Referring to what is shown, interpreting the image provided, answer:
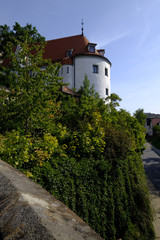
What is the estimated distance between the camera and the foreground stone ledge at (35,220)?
1054mm

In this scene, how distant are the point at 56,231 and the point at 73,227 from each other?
160 millimetres

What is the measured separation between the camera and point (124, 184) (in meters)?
7.07

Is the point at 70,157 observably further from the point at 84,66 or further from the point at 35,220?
the point at 84,66

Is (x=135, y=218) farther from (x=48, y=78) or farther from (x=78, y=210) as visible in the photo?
(x=48, y=78)

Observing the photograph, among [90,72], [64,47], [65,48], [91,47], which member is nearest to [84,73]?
[90,72]

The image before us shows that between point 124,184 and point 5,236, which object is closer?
point 5,236

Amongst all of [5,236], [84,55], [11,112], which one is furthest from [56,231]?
[84,55]

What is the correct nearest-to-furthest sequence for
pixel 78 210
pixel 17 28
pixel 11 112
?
pixel 78 210 → pixel 11 112 → pixel 17 28

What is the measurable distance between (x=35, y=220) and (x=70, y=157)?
4.72 m

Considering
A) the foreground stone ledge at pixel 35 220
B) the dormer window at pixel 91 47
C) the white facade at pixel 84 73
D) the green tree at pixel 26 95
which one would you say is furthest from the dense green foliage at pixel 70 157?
the dormer window at pixel 91 47

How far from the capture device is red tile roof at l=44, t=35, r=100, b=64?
101ft

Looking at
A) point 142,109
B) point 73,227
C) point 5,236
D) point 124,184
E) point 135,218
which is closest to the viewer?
point 5,236

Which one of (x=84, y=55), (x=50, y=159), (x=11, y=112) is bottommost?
(x=50, y=159)

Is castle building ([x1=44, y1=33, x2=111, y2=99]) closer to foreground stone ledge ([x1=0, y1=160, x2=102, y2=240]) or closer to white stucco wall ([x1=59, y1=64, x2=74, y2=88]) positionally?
white stucco wall ([x1=59, y1=64, x2=74, y2=88])
